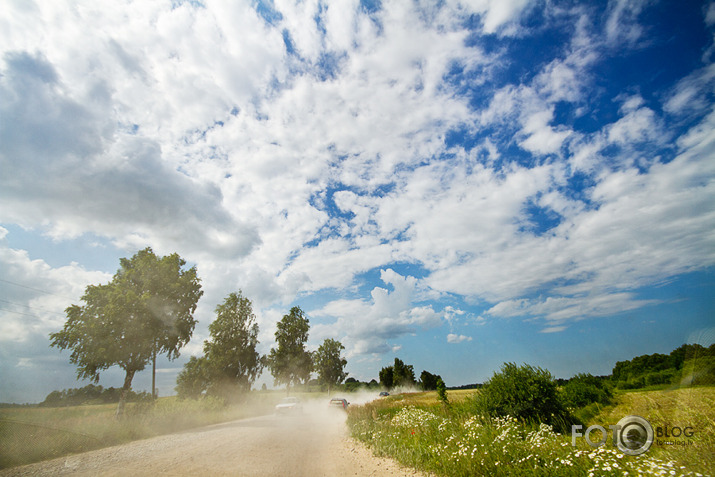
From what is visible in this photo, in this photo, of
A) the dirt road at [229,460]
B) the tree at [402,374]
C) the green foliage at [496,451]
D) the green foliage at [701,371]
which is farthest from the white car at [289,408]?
the tree at [402,374]

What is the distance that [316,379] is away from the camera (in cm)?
5562

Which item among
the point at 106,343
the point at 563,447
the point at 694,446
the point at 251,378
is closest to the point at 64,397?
the point at 106,343

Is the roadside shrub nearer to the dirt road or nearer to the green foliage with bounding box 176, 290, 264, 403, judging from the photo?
the dirt road

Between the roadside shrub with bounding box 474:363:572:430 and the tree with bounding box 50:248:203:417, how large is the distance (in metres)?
20.6

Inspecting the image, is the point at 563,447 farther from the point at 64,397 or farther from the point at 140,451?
the point at 64,397

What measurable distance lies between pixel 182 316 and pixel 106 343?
4.68 metres

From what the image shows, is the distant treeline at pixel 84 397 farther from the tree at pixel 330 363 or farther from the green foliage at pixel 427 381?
the green foliage at pixel 427 381

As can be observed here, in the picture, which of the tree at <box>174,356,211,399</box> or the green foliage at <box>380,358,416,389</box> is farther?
the green foliage at <box>380,358,416,389</box>

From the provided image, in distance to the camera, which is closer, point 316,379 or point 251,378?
point 251,378

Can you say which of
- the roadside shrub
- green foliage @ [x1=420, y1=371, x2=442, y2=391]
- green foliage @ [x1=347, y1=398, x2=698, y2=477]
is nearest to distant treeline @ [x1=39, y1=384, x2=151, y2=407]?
green foliage @ [x1=347, y1=398, x2=698, y2=477]

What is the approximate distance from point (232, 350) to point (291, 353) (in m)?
12.6

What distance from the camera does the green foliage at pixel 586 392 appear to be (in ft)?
36.9

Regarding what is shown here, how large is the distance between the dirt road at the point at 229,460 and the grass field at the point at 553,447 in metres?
1.14

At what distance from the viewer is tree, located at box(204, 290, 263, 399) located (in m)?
29.9
